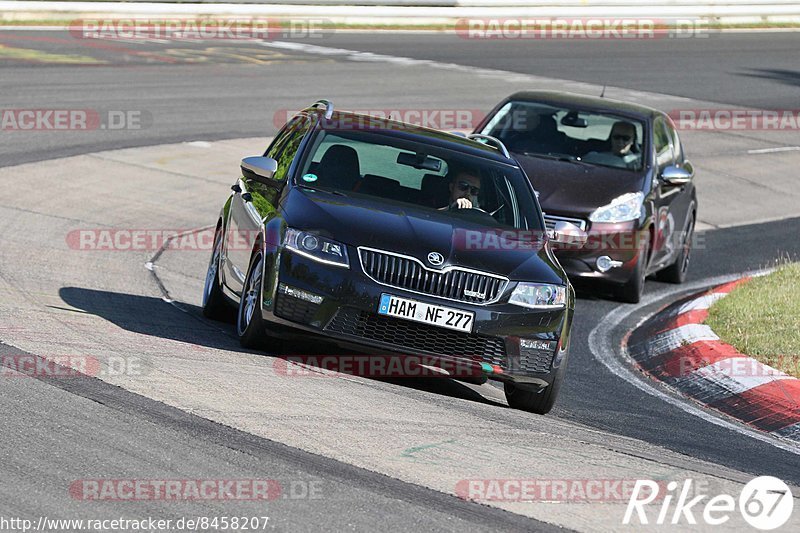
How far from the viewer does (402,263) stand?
832 centimetres

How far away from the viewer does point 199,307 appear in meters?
10.9

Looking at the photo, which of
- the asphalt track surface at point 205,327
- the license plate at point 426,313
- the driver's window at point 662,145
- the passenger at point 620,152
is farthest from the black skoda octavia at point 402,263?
the driver's window at point 662,145

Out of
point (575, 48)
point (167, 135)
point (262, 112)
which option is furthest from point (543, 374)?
point (575, 48)

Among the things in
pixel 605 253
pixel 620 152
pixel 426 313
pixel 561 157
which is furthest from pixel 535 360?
pixel 620 152

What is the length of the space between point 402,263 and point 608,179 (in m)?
5.61

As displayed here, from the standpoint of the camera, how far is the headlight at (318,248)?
8305 millimetres

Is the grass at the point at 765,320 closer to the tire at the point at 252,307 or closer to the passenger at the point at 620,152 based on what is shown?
the passenger at the point at 620,152

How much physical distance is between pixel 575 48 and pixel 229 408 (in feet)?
95.2

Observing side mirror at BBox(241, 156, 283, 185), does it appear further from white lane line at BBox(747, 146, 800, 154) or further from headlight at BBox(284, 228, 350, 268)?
white lane line at BBox(747, 146, 800, 154)

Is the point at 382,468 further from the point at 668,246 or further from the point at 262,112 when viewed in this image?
the point at 262,112

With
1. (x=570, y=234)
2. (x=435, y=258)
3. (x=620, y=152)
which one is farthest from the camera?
(x=620, y=152)

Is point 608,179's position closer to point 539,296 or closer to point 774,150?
point 539,296

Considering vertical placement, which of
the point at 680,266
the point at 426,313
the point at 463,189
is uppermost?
the point at 463,189

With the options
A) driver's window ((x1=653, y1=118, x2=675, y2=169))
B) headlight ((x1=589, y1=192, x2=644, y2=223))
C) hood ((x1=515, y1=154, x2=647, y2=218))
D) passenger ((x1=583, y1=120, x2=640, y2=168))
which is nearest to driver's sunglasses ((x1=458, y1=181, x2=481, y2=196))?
hood ((x1=515, y1=154, x2=647, y2=218))
